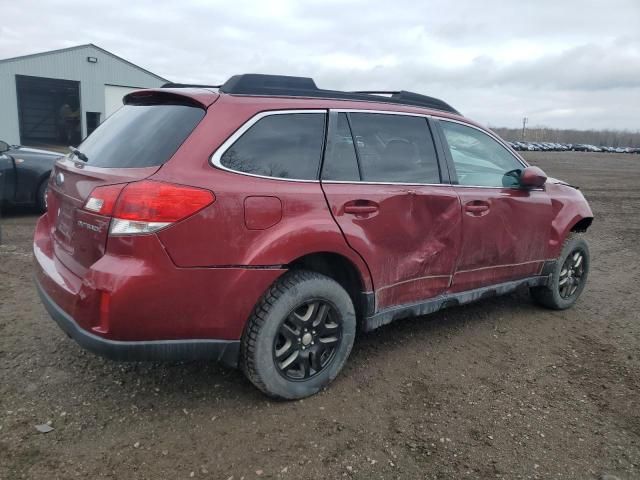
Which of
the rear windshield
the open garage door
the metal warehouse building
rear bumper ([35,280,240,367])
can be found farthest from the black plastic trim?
the open garage door

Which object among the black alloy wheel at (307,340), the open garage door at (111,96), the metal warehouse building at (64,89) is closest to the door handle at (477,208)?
the black alloy wheel at (307,340)

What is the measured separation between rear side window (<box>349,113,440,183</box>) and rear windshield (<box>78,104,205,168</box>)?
1047 millimetres

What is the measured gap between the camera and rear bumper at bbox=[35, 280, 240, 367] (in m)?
2.43

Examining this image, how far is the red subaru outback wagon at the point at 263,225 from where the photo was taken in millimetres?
2424

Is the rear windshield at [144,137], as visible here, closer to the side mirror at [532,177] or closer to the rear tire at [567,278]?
the side mirror at [532,177]

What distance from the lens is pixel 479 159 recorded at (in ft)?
13.2

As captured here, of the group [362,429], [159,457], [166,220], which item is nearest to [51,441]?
[159,457]

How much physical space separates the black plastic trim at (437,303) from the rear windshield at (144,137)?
157cm

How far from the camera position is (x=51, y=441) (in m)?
2.53

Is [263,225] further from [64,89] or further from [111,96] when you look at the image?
[64,89]

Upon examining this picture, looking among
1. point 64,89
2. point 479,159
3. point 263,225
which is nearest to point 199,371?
point 263,225

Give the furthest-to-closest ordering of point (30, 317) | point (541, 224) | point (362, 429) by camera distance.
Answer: point (541, 224)
point (30, 317)
point (362, 429)

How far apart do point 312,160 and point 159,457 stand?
173cm

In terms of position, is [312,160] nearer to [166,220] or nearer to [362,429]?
[166,220]
